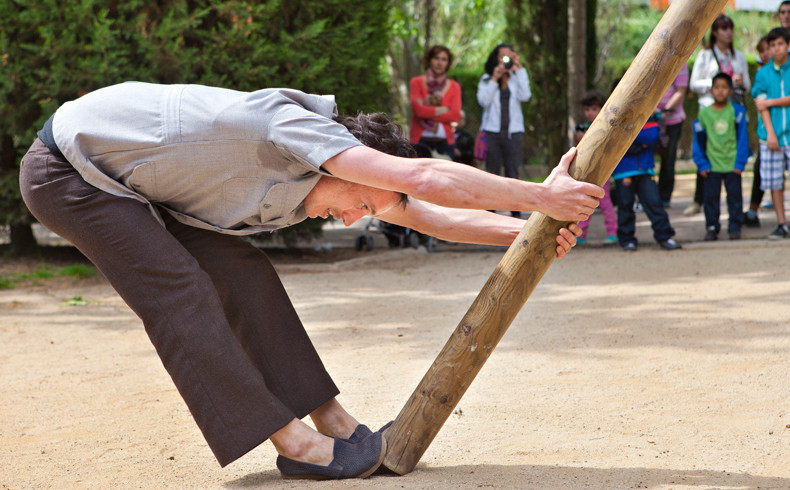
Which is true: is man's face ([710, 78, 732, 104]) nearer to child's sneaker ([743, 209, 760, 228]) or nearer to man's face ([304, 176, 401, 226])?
child's sneaker ([743, 209, 760, 228])

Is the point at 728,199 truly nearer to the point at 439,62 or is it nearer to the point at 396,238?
the point at 439,62

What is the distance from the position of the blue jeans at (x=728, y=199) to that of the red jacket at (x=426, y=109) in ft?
8.02

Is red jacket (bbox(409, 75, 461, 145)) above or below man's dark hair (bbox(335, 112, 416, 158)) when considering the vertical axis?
below

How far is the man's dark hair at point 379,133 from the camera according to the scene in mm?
2629

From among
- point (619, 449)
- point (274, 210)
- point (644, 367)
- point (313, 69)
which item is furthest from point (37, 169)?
point (313, 69)

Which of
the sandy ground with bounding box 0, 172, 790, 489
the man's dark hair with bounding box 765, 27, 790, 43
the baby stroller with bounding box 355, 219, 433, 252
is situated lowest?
the baby stroller with bounding box 355, 219, 433, 252

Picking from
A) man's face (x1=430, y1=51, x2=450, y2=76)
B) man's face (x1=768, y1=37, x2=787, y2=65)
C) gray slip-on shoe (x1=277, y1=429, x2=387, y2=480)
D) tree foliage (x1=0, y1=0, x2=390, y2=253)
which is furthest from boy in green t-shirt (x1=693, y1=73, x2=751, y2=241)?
gray slip-on shoe (x1=277, y1=429, x2=387, y2=480)

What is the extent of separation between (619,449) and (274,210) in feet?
4.91

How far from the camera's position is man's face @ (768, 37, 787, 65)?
7.83 meters

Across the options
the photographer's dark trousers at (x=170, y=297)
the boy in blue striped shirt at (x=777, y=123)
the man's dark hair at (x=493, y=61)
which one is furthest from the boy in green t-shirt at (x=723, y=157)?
the photographer's dark trousers at (x=170, y=297)

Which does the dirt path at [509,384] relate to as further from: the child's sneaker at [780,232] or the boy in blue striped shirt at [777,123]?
the boy in blue striped shirt at [777,123]

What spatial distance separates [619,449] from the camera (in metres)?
3.13

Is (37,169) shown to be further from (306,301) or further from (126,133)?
(306,301)

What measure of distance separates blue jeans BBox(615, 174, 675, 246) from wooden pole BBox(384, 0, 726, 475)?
5.05 meters
